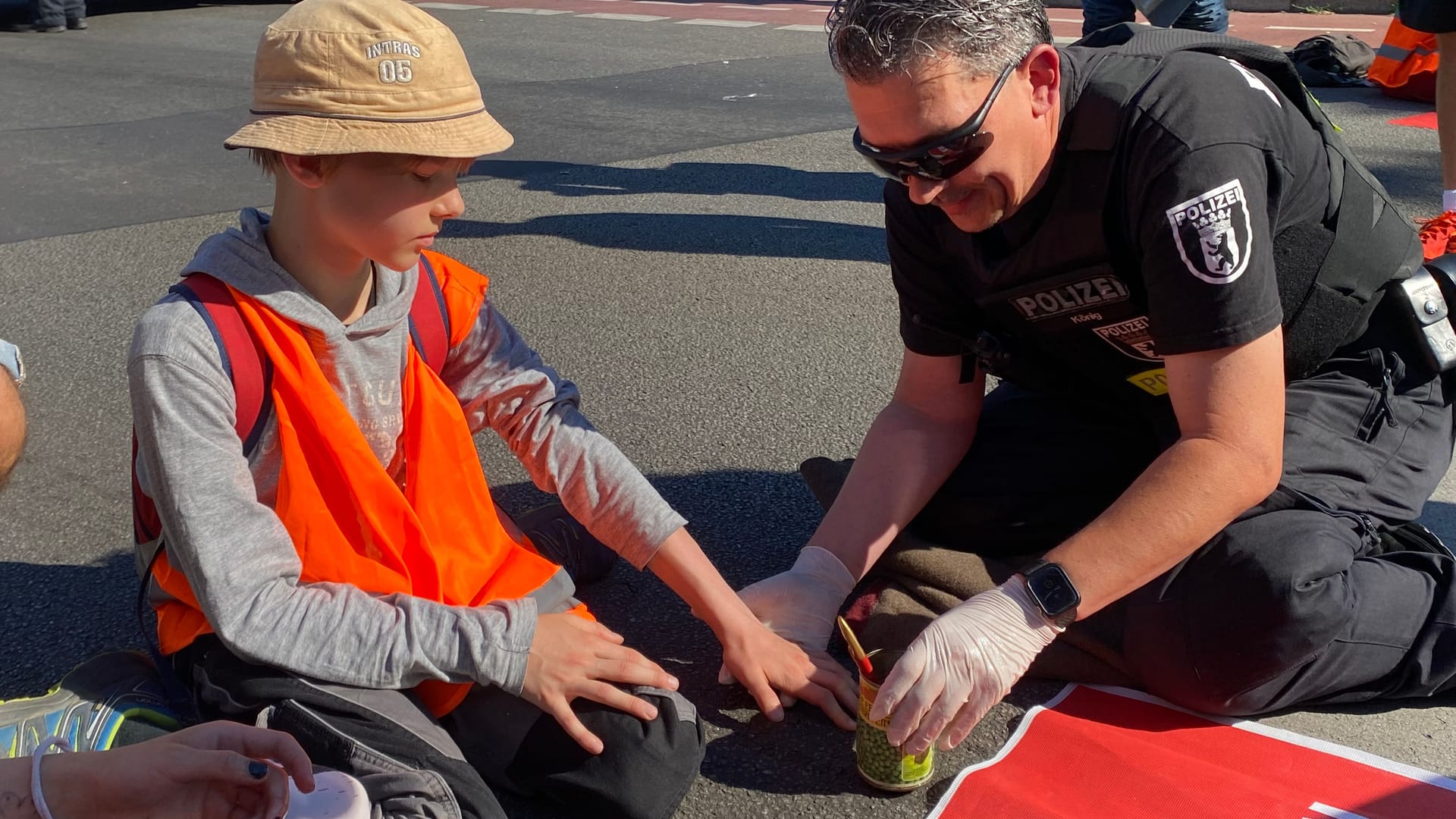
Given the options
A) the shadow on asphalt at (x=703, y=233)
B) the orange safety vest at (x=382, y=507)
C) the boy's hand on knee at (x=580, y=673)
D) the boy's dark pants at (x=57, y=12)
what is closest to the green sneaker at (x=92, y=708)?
the orange safety vest at (x=382, y=507)

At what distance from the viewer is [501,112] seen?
8102 mm

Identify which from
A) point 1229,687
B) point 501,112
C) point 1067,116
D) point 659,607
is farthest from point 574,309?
point 501,112

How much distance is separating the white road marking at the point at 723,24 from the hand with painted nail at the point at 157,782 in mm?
11055

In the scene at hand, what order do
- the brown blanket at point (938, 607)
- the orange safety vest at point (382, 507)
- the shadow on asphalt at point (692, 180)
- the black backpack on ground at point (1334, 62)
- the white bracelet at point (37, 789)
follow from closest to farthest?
the white bracelet at point (37, 789)
the orange safety vest at point (382, 507)
the brown blanket at point (938, 607)
the shadow on asphalt at point (692, 180)
the black backpack on ground at point (1334, 62)

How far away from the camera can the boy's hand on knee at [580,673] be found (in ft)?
6.86

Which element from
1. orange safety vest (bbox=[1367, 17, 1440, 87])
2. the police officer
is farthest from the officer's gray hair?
orange safety vest (bbox=[1367, 17, 1440, 87])

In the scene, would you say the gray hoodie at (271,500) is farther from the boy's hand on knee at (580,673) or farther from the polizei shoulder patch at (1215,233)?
the polizei shoulder patch at (1215,233)

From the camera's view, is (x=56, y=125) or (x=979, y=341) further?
(x=56, y=125)

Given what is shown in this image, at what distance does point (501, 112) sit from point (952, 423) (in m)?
5.88

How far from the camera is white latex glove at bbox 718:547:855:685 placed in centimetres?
255

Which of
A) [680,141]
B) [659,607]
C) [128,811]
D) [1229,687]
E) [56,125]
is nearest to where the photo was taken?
[128,811]

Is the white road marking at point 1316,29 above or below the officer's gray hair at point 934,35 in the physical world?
below

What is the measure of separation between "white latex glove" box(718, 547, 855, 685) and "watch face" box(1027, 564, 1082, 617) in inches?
19.7

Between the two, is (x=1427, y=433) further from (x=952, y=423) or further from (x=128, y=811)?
(x=128, y=811)
